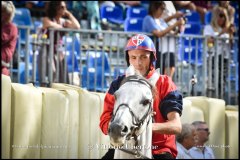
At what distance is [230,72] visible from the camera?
262 inches

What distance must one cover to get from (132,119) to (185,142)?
6.47ft

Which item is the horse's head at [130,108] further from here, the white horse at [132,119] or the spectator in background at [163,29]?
the spectator in background at [163,29]

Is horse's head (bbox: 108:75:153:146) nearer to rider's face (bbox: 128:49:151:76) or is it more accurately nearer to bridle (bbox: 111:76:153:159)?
bridle (bbox: 111:76:153:159)

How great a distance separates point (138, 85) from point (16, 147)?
1589mm

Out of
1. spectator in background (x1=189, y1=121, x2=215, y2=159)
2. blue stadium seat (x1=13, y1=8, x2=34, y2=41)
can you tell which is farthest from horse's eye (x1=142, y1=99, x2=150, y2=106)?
blue stadium seat (x1=13, y1=8, x2=34, y2=41)

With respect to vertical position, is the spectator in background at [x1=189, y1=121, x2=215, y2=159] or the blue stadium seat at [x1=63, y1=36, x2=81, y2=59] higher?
the blue stadium seat at [x1=63, y1=36, x2=81, y2=59]

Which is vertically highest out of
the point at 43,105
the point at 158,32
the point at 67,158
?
the point at 158,32

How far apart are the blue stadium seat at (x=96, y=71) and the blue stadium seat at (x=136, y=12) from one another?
182cm

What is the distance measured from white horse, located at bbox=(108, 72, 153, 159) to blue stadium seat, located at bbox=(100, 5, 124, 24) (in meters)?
5.09

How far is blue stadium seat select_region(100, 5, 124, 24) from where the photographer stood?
7816 millimetres

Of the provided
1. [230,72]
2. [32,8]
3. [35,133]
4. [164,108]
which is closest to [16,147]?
[35,133]

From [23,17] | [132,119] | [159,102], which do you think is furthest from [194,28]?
[132,119]

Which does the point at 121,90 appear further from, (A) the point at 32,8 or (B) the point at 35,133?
(A) the point at 32,8

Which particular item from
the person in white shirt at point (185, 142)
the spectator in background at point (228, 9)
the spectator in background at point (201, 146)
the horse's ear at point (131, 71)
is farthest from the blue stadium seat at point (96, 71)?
the horse's ear at point (131, 71)
